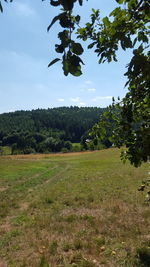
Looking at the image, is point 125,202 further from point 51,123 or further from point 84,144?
point 51,123

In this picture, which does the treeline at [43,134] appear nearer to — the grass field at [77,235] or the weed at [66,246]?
the grass field at [77,235]

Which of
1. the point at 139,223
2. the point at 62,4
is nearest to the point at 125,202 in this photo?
the point at 139,223

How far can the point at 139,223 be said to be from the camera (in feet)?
22.0

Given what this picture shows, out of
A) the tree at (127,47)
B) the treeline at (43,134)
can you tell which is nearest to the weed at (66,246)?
the tree at (127,47)

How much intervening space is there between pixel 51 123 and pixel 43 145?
5157 cm

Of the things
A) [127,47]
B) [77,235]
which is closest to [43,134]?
[77,235]

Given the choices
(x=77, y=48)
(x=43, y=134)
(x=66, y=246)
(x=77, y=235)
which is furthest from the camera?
(x=43, y=134)

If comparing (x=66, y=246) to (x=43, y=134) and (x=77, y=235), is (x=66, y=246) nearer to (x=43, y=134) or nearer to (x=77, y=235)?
(x=77, y=235)

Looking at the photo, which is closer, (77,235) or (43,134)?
(77,235)

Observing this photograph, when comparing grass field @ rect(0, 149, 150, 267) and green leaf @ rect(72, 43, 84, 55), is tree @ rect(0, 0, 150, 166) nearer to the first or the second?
green leaf @ rect(72, 43, 84, 55)

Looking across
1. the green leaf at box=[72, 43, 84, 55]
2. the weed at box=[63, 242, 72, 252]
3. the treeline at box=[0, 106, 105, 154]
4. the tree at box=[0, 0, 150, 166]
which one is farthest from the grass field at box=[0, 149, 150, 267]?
the treeline at box=[0, 106, 105, 154]

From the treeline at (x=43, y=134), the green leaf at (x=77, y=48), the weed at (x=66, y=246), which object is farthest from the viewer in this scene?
the treeline at (x=43, y=134)

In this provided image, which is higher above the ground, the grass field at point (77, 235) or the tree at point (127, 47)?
the tree at point (127, 47)

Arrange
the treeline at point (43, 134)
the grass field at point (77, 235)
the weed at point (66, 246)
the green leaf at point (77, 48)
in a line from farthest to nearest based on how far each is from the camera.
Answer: the treeline at point (43, 134) → the weed at point (66, 246) → the grass field at point (77, 235) → the green leaf at point (77, 48)
